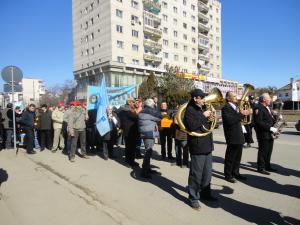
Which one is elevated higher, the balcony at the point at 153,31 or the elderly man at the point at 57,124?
the balcony at the point at 153,31

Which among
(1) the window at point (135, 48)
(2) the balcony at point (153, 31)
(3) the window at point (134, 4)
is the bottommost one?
(1) the window at point (135, 48)

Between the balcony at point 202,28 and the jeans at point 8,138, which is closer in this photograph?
the jeans at point 8,138

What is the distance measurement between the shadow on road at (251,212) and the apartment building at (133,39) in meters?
41.2

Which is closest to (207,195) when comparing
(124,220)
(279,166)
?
(124,220)

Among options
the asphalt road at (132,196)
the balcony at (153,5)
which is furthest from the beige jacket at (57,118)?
the balcony at (153,5)

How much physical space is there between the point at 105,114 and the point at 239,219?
6.04 metres

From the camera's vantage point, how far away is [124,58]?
2028 inches

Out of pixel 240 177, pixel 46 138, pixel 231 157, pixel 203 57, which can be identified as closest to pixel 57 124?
pixel 46 138

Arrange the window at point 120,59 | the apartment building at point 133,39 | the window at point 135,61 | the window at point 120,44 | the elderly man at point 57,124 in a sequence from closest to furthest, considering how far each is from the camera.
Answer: the elderly man at point 57,124
the apartment building at point 133,39
the window at point 120,44
the window at point 120,59
the window at point 135,61

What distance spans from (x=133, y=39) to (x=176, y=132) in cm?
4756

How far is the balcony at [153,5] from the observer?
182 feet

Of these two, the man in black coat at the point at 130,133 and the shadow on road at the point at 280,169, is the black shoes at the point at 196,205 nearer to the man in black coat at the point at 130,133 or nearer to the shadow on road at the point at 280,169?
the shadow on road at the point at 280,169

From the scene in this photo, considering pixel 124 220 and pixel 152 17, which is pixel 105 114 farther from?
pixel 152 17

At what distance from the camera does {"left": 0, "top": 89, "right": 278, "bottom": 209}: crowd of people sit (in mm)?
5035
